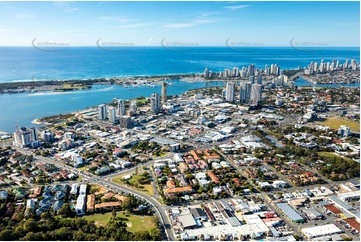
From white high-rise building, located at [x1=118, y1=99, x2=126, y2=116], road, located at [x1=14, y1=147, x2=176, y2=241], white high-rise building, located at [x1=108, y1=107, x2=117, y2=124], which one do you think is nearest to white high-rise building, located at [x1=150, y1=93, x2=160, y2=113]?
white high-rise building, located at [x1=118, y1=99, x2=126, y2=116]

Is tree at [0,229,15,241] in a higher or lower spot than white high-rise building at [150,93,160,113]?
lower

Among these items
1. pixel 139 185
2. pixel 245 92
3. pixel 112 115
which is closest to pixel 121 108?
pixel 112 115

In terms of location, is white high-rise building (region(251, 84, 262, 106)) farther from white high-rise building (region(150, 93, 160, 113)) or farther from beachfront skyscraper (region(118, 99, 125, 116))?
beachfront skyscraper (region(118, 99, 125, 116))

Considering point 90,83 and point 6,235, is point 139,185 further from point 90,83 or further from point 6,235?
point 90,83

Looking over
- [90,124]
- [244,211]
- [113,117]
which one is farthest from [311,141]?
[90,124]

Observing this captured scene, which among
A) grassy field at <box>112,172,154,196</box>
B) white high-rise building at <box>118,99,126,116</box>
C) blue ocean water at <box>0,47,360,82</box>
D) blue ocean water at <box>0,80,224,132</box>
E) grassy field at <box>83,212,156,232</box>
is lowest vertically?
grassy field at <box>83,212,156,232</box>

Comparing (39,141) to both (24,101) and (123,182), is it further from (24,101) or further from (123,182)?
(24,101)

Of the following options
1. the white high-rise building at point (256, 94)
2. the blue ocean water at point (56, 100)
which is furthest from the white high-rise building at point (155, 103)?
the white high-rise building at point (256, 94)
